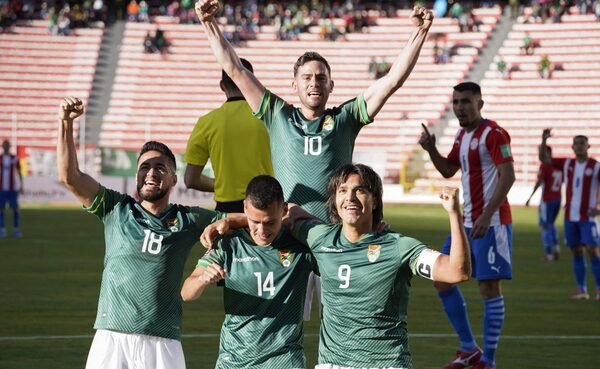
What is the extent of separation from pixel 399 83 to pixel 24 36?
4783 cm

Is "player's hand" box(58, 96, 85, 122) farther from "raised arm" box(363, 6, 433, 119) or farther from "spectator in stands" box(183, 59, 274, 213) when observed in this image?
"spectator in stands" box(183, 59, 274, 213)

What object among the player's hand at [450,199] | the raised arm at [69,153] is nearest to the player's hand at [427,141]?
the raised arm at [69,153]

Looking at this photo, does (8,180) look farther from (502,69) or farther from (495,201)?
(502,69)

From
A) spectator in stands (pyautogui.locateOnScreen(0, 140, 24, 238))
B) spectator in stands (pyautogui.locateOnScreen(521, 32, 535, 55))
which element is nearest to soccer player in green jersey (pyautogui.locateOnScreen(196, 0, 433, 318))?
spectator in stands (pyautogui.locateOnScreen(0, 140, 24, 238))

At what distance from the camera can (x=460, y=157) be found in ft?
35.5

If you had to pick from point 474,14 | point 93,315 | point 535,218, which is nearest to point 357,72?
point 474,14

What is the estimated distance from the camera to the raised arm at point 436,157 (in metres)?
10.4

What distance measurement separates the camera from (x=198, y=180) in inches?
368

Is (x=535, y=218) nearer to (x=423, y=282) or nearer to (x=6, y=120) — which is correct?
(x=423, y=282)

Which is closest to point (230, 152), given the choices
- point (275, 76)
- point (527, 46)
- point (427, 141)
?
point (427, 141)

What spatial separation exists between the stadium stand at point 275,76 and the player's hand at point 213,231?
40.8m

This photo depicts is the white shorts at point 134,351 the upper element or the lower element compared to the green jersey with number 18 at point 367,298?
lower

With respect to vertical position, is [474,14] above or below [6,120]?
above

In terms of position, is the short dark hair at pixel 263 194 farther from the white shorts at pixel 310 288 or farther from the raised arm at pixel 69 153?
the white shorts at pixel 310 288
